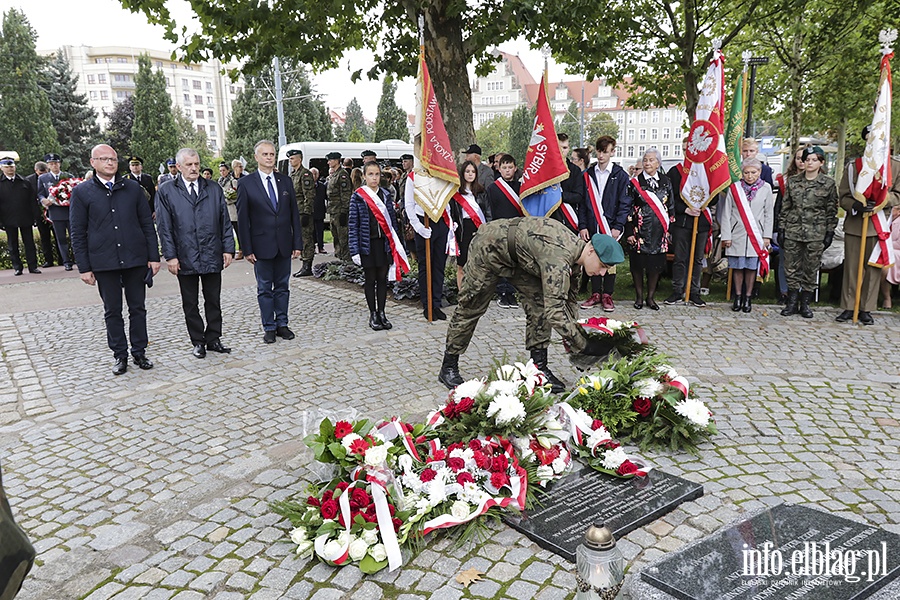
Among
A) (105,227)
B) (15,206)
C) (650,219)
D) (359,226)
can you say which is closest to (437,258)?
(359,226)

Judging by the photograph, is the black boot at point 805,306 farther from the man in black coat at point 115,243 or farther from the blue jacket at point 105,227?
the blue jacket at point 105,227

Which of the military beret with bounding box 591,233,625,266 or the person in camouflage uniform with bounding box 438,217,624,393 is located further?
the person in camouflage uniform with bounding box 438,217,624,393

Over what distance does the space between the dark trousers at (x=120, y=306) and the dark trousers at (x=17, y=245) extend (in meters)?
7.38

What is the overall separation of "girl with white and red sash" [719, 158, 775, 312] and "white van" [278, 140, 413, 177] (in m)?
14.0

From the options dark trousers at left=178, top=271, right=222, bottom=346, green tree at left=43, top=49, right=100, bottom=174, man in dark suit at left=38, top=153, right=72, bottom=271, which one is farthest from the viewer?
green tree at left=43, top=49, right=100, bottom=174

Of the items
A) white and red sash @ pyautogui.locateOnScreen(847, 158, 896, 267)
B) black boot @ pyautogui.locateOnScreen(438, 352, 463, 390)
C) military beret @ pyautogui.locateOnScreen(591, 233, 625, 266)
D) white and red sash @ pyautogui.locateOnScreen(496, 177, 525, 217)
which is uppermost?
white and red sash @ pyautogui.locateOnScreen(496, 177, 525, 217)

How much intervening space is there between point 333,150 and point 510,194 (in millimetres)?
15128

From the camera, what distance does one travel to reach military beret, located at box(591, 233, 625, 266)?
452 cm

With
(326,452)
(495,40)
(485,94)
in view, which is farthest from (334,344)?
(485,94)

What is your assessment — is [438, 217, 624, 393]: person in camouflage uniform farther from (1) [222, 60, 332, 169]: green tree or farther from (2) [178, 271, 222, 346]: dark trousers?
(1) [222, 60, 332, 169]: green tree

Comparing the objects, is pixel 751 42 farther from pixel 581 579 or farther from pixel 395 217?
pixel 581 579

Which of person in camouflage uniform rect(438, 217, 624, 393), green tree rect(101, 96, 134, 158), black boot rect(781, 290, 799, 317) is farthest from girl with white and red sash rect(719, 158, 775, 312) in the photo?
green tree rect(101, 96, 134, 158)

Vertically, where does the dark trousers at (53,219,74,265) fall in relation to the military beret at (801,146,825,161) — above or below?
below

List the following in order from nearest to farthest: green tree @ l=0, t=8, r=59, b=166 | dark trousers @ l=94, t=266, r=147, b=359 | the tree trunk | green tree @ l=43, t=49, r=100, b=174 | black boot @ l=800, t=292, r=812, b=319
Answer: dark trousers @ l=94, t=266, r=147, b=359, black boot @ l=800, t=292, r=812, b=319, the tree trunk, green tree @ l=0, t=8, r=59, b=166, green tree @ l=43, t=49, r=100, b=174
